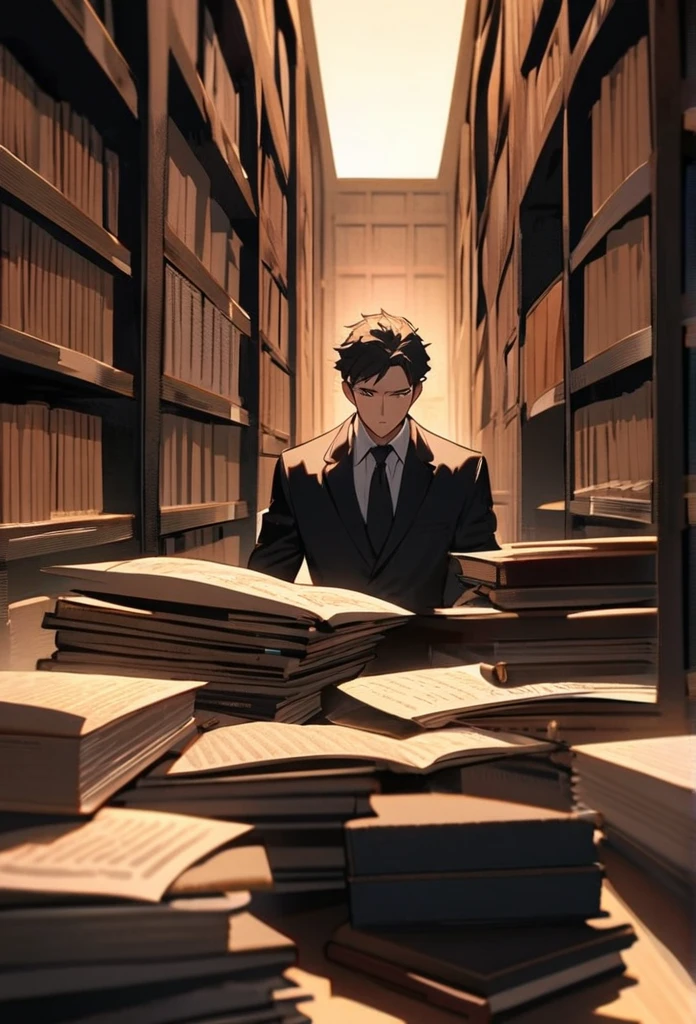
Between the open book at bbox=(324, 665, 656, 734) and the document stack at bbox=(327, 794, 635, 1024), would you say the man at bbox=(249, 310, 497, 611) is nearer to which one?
the open book at bbox=(324, 665, 656, 734)

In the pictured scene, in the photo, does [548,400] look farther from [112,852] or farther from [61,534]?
[112,852]

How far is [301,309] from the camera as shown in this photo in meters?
4.18

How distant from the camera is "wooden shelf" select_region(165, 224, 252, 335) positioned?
2143 mm

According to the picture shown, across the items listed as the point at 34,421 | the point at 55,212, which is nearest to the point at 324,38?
the point at 55,212

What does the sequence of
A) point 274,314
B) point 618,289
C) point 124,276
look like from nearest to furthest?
point 618,289
point 124,276
point 274,314

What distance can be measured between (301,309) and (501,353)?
1249 millimetres

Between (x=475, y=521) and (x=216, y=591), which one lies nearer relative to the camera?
(x=216, y=591)

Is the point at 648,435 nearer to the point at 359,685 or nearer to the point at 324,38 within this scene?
the point at 359,685

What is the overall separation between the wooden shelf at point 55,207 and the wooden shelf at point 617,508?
1166mm

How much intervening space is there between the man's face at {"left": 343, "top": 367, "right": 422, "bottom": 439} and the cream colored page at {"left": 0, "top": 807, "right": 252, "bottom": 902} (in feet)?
4.67

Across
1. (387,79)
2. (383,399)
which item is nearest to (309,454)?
(383,399)

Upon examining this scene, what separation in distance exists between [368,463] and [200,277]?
83cm

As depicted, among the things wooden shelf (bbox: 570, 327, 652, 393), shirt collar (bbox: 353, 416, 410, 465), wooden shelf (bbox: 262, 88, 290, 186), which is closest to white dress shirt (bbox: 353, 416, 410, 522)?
shirt collar (bbox: 353, 416, 410, 465)

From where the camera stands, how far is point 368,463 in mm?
2037
